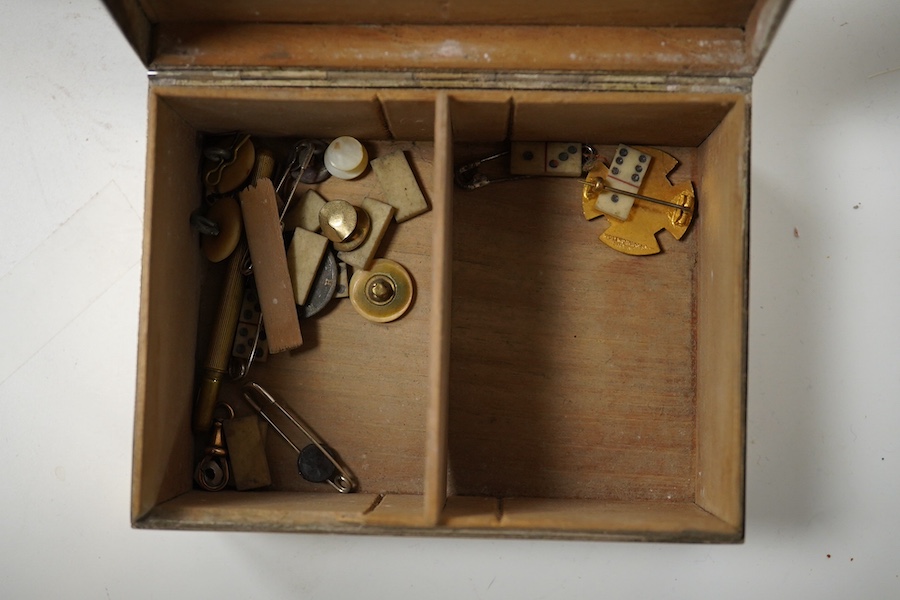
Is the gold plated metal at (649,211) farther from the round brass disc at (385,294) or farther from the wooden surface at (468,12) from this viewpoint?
the round brass disc at (385,294)

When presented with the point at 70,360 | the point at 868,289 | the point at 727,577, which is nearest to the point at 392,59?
the point at 70,360

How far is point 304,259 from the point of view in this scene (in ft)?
5.89

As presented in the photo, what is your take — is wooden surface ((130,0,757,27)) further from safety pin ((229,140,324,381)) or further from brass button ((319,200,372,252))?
brass button ((319,200,372,252))

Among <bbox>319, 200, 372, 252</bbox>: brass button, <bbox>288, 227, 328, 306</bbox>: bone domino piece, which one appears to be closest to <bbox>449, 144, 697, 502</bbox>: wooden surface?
<bbox>319, 200, 372, 252</bbox>: brass button

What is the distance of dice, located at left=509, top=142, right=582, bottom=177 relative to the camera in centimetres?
180

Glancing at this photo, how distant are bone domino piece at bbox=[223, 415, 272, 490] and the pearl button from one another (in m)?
0.62

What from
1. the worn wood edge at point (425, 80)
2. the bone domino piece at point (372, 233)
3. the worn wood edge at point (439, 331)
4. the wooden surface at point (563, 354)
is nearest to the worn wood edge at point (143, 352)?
the worn wood edge at point (425, 80)

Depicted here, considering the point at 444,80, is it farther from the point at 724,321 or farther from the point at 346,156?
the point at 724,321

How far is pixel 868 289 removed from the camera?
6.24 feet

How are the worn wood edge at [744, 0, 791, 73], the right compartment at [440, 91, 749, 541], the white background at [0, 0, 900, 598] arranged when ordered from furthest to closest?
1. the white background at [0, 0, 900, 598]
2. the right compartment at [440, 91, 749, 541]
3. the worn wood edge at [744, 0, 791, 73]

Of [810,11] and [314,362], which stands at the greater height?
[810,11]

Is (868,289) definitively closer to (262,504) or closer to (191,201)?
(262,504)

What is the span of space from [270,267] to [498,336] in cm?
55

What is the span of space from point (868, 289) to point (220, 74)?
161 cm
